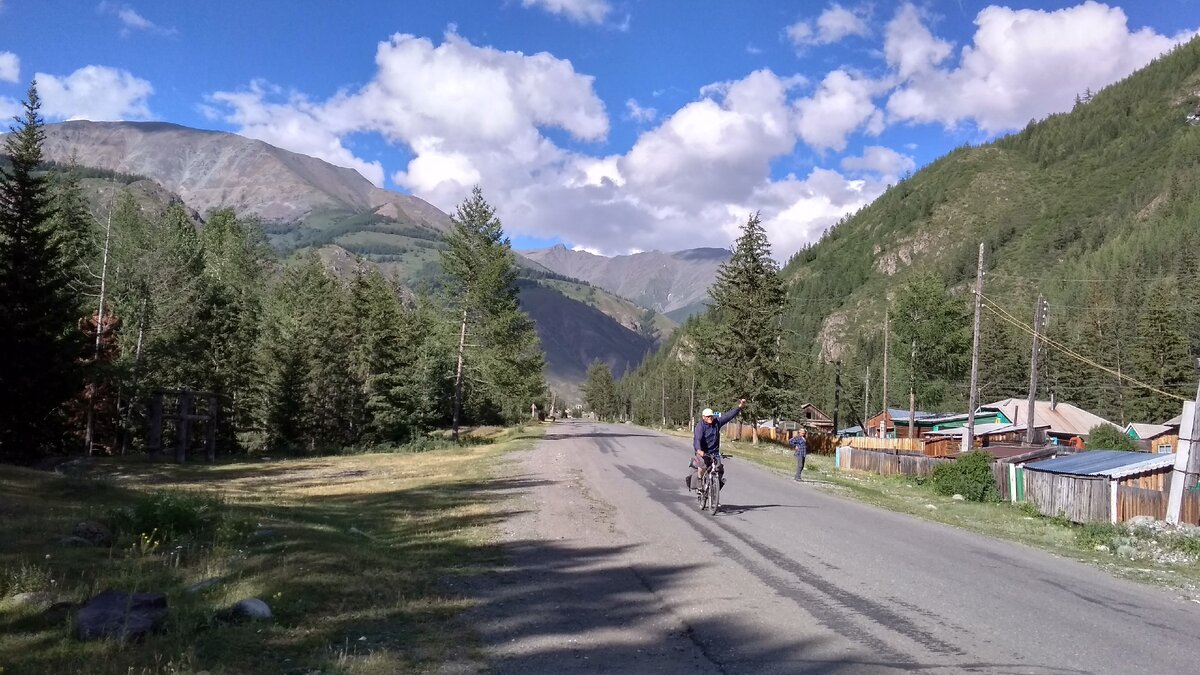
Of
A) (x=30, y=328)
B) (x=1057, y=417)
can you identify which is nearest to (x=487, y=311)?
(x=30, y=328)

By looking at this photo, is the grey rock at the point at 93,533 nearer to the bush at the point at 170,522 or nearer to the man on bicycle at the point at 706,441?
the bush at the point at 170,522

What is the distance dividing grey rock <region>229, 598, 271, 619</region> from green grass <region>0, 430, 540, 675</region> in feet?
0.41

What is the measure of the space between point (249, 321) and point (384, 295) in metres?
9.13

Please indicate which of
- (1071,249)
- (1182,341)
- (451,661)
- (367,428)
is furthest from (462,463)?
(1071,249)

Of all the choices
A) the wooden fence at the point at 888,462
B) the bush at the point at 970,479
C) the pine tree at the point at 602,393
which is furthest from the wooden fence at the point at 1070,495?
the pine tree at the point at 602,393

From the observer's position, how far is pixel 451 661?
5.77 meters

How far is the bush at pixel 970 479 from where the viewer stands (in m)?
26.4

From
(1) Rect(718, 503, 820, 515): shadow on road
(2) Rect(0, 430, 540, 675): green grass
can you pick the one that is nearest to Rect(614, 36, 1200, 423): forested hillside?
(1) Rect(718, 503, 820, 515): shadow on road

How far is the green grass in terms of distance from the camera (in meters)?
5.64

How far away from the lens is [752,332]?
1960 inches

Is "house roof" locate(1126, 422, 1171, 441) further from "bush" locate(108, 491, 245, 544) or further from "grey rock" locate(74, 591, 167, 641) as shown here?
"grey rock" locate(74, 591, 167, 641)

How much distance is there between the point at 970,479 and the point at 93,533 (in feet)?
86.1

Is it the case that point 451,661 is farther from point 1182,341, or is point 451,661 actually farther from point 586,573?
point 1182,341

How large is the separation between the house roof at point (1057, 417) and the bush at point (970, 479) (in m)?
38.6
